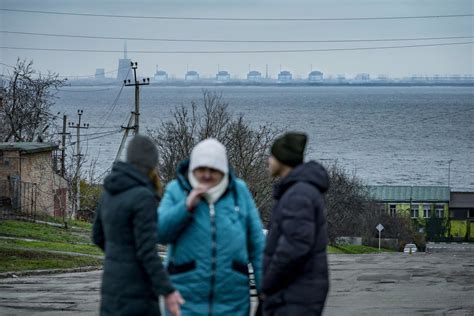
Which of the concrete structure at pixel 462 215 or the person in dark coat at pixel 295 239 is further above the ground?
the person in dark coat at pixel 295 239

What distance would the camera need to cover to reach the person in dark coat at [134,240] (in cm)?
683

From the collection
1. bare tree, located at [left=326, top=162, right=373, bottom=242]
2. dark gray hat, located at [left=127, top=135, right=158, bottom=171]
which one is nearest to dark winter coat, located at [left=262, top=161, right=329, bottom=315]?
dark gray hat, located at [left=127, top=135, right=158, bottom=171]

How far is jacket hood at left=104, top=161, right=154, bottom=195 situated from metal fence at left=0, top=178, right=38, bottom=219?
29.8 metres

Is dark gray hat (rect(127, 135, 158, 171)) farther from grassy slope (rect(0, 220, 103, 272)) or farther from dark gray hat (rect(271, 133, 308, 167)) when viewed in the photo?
grassy slope (rect(0, 220, 103, 272))

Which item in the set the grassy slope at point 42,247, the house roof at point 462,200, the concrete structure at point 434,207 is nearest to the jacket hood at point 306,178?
the grassy slope at point 42,247

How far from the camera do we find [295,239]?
6902mm

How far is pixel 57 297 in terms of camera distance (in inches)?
631

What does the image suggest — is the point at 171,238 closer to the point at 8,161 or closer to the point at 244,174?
the point at 8,161

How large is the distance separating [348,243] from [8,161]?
26294mm

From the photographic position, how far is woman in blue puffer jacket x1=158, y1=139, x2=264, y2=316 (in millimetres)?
7137

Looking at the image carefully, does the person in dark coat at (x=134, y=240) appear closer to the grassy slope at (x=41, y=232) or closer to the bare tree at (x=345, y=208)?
the grassy slope at (x=41, y=232)

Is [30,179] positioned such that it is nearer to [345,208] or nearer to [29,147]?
[29,147]

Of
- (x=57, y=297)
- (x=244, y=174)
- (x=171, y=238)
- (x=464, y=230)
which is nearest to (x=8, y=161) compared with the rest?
(x=244, y=174)

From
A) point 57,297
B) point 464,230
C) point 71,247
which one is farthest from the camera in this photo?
point 464,230
